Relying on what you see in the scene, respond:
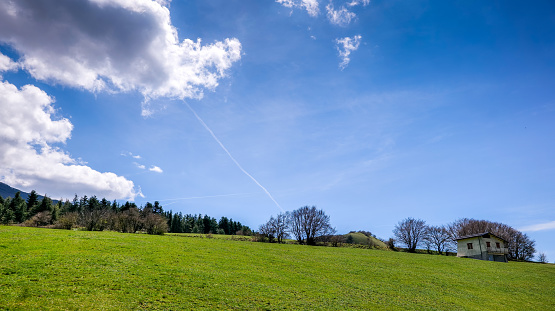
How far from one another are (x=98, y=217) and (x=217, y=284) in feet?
204

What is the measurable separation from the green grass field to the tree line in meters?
45.1

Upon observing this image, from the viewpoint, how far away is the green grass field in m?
16.7

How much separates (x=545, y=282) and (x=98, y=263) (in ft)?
189

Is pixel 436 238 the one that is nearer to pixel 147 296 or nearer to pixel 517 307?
pixel 517 307

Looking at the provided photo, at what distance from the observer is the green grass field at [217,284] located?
1673 centimetres

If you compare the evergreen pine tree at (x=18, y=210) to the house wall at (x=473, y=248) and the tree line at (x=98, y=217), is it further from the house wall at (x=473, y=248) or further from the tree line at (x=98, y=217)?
the house wall at (x=473, y=248)

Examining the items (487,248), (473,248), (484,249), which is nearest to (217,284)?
(484,249)

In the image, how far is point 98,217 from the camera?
68.6 meters

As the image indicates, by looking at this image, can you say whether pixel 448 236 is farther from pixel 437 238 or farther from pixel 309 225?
pixel 309 225

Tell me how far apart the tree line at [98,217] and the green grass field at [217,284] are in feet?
148

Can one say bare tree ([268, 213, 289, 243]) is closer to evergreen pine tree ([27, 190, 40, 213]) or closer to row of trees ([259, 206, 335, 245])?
row of trees ([259, 206, 335, 245])

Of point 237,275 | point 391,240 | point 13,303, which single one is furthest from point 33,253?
point 391,240

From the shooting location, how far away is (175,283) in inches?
821

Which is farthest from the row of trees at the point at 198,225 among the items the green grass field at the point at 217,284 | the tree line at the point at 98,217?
the green grass field at the point at 217,284
